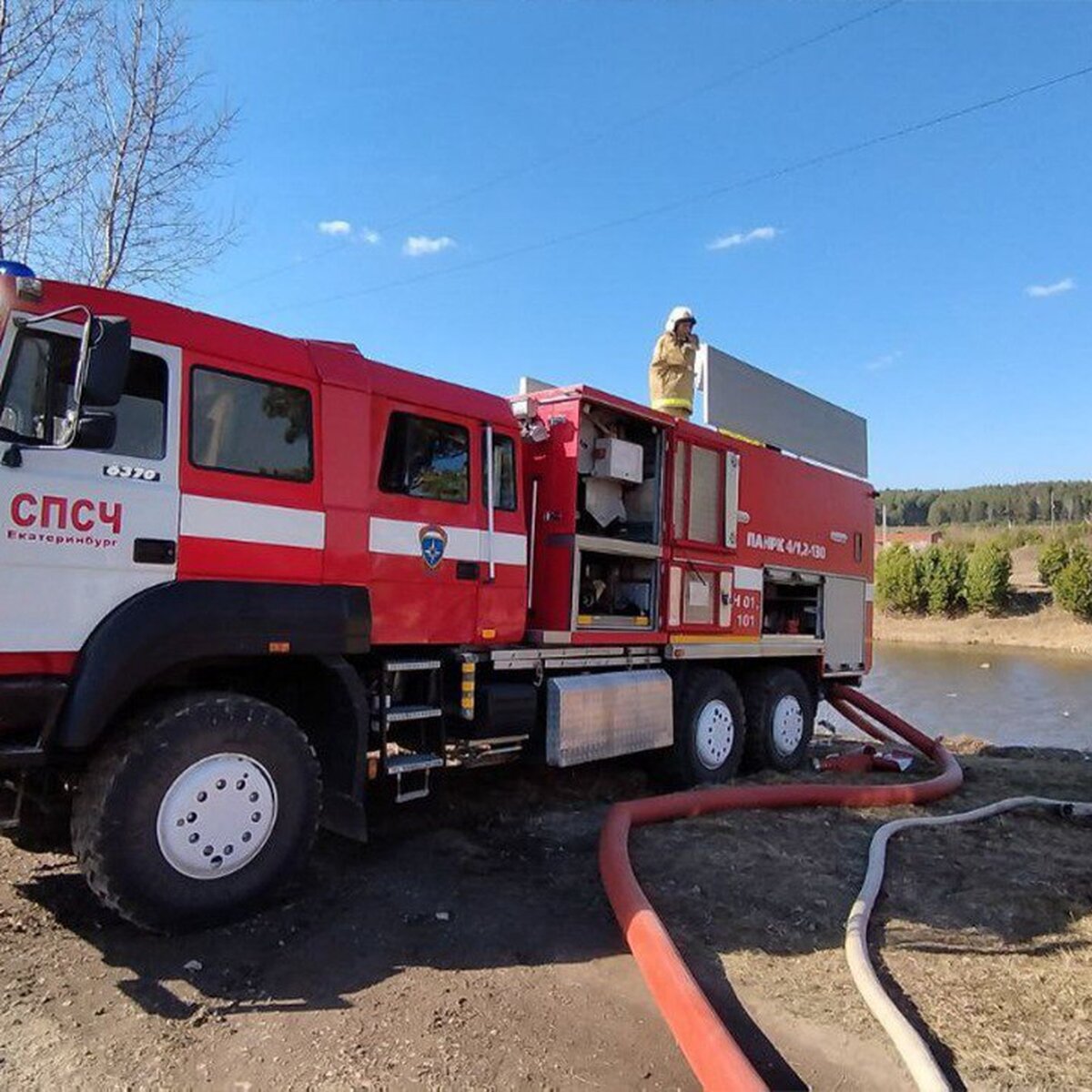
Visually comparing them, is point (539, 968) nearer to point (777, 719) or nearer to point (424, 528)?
point (424, 528)

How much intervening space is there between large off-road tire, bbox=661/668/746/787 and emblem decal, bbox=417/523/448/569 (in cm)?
303

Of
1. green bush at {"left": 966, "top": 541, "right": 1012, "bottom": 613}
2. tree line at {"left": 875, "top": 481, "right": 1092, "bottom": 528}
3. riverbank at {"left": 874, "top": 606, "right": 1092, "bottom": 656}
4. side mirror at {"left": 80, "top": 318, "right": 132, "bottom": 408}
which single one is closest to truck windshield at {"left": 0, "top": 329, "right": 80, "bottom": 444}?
side mirror at {"left": 80, "top": 318, "right": 132, "bottom": 408}

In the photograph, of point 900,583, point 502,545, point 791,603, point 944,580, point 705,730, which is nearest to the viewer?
point 502,545

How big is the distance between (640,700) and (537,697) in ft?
3.43

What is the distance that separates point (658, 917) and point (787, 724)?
5364mm

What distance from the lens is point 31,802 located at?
178 inches

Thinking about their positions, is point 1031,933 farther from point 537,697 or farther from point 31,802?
point 31,802

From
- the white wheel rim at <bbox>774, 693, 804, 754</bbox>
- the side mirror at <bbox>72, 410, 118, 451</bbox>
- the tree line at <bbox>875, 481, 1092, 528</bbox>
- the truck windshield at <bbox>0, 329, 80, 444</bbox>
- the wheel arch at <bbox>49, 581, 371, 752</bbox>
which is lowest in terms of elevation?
the white wheel rim at <bbox>774, 693, 804, 754</bbox>

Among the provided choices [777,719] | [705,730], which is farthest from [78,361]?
A: [777,719]

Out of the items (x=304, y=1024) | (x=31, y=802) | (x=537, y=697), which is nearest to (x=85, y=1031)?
(x=304, y=1024)

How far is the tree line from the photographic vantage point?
115 metres

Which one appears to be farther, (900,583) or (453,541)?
(900,583)

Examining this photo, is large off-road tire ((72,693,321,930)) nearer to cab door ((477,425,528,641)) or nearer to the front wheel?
cab door ((477,425,528,641))

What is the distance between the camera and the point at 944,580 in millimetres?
48250
